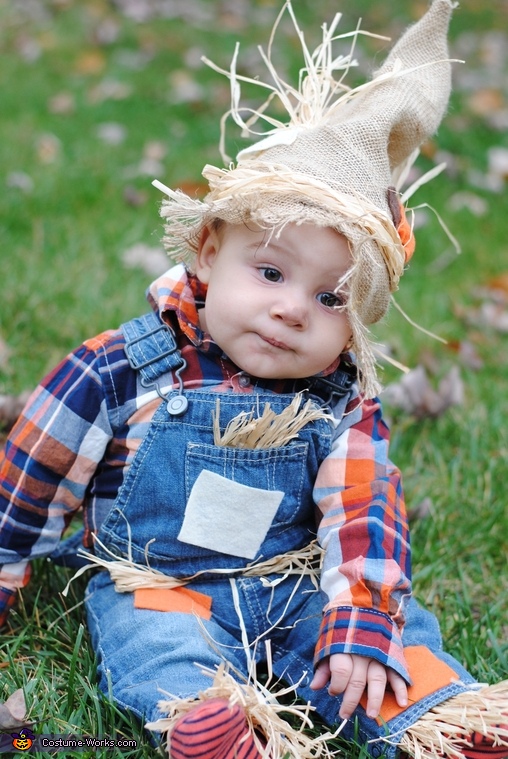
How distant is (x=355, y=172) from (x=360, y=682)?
0.90 metres

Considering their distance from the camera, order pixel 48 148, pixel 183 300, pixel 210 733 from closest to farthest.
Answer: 1. pixel 210 733
2. pixel 183 300
3. pixel 48 148

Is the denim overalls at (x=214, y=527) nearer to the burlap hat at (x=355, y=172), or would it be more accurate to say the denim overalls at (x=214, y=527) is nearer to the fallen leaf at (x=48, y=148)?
the burlap hat at (x=355, y=172)

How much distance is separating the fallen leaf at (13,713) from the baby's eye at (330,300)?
860 millimetres

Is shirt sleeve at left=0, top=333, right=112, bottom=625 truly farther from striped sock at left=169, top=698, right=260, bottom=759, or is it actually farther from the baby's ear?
striped sock at left=169, top=698, right=260, bottom=759

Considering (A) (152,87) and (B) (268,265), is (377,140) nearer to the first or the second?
(B) (268,265)

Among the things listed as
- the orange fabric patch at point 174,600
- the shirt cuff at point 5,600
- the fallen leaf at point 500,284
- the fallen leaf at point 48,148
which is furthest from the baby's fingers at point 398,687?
the fallen leaf at point 48,148

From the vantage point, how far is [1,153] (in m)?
4.01

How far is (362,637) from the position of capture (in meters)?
1.54

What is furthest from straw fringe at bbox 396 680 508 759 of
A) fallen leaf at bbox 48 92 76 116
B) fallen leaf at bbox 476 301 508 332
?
fallen leaf at bbox 48 92 76 116

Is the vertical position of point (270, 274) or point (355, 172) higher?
point (355, 172)

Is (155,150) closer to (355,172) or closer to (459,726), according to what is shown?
(355,172)

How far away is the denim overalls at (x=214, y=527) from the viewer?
1.64 meters

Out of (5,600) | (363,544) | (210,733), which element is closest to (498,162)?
(363,544)

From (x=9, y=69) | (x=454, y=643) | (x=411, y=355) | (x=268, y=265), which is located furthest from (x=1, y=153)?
(x=454, y=643)
